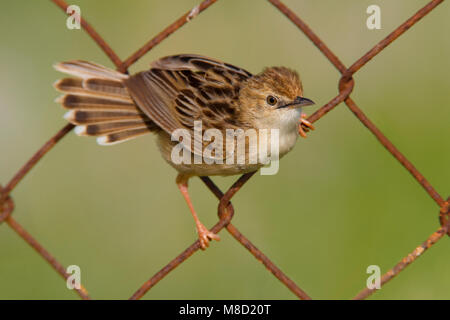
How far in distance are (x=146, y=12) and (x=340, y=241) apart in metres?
3.08

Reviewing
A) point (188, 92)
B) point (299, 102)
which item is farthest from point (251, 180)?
point (299, 102)

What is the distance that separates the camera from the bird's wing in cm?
402

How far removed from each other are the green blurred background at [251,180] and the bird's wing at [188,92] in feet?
5.35

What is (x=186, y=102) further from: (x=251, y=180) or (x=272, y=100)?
(x=251, y=180)

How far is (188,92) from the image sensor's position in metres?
4.15

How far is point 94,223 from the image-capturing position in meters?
5.70

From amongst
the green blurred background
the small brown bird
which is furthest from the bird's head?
the green blurred background

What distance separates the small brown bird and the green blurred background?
1.47m

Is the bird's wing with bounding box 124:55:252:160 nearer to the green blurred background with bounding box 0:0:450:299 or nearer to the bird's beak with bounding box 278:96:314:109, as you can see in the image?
the bird's beak with bounding box 278:96:314:109

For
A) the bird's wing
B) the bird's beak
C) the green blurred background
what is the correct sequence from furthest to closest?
the green blurred background → the bird's wing → the bird's beak

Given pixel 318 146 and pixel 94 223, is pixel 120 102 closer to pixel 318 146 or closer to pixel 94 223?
pixel 94 223

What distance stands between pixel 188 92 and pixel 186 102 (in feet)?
0.25

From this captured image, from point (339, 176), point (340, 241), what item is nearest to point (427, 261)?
point (340, 241)

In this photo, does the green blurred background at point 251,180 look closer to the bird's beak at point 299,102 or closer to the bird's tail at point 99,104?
the bird's tail at point 99,104
